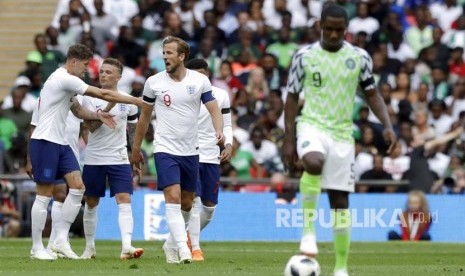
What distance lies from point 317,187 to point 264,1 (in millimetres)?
19388

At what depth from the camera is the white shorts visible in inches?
523

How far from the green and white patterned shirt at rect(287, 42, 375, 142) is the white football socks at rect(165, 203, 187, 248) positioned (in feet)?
10.7

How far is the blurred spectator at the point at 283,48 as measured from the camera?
1204 inches

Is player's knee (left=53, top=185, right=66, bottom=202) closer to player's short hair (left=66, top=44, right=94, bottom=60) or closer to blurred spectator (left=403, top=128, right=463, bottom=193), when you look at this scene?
player's short hair (left=66, top=44, right=94, bottom=60)

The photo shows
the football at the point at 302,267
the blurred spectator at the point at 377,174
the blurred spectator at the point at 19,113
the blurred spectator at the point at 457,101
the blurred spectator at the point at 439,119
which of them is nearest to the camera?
the football at the point at 302,267

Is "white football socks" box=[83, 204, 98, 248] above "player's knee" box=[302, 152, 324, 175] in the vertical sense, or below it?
below

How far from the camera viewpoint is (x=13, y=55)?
33.1m

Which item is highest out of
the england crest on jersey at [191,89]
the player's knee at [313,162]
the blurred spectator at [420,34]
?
the blurred spectator at [420,34]

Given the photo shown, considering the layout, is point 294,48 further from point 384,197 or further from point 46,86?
point 46,86

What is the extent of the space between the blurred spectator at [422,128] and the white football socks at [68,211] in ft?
37.9

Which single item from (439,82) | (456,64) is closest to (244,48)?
(439,82)

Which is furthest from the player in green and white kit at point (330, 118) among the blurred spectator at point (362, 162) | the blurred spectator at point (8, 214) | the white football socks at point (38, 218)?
the blurred spectator at point (362, 162)

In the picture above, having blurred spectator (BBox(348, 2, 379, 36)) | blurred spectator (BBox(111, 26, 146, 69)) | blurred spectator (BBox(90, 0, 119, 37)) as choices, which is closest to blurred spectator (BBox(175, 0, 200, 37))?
blurred spectator (BBox(111, 26, 146, 69))

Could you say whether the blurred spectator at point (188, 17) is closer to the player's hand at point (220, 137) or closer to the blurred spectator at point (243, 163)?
the blurred spectator at point (243, 163)
